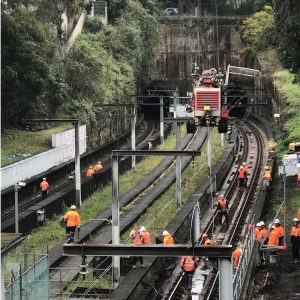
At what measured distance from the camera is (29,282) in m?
13.3

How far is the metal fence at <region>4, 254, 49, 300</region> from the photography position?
1255 cm

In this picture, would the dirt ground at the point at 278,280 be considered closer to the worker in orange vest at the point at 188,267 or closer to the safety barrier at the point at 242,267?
the safety barrier at the point at 242,267

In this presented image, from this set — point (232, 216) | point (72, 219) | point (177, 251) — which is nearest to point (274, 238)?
point (72, 219)

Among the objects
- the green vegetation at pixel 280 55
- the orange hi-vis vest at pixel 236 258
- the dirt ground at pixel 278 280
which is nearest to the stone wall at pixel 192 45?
the green vegetation at pixel 280 55

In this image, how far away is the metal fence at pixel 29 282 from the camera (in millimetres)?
12547

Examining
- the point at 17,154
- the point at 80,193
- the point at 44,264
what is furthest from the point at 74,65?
the point at 44,264

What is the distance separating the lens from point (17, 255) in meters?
12.7

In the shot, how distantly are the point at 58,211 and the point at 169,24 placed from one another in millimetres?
49190

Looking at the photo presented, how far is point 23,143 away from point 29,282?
85.9ft

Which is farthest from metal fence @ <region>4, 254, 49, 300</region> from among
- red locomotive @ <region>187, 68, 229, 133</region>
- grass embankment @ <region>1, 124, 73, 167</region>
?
red locomotive @ <region>187, 68, 229, 133</region>

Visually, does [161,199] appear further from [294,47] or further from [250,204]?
[294,47]

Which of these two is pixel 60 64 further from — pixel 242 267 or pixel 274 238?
pixel 242 267

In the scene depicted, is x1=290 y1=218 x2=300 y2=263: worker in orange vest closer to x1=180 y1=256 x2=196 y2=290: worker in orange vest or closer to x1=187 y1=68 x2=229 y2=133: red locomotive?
x1=180 y1=256 x2=196 y2=290: worker in orange vest

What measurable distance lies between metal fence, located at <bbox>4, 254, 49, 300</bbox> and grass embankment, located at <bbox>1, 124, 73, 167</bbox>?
19300 mm
